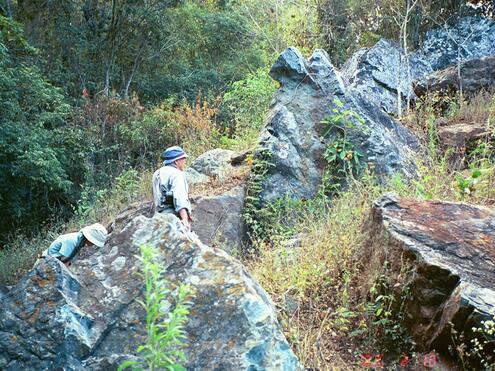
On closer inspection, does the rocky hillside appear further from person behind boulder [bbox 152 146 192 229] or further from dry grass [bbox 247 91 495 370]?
person behind boulder [bbox 152 146 192 229]

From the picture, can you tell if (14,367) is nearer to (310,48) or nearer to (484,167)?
(484,167)

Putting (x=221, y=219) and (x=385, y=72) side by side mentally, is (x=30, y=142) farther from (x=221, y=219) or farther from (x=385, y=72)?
(x=385, y=72)

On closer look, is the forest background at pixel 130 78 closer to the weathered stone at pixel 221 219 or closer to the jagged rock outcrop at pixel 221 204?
the jagged rock outcrop at pixel 221 204

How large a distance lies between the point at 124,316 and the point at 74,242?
7.21 feet

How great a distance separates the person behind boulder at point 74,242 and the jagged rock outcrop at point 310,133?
2993mm

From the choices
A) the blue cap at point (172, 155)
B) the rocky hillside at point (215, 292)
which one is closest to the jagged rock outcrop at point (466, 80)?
the rocky hillside at point (215, 292)

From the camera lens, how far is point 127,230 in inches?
148

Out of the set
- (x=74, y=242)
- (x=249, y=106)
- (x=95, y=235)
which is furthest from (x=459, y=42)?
(x=74, y=242)

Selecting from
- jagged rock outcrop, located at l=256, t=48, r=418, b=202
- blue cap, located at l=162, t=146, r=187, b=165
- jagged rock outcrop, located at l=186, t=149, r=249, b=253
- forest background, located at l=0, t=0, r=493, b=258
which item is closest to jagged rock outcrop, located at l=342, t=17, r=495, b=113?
forest background, located at l=0, t=0, r=493, b=258

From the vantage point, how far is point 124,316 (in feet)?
10.9

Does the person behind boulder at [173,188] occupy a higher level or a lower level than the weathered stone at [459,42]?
lower

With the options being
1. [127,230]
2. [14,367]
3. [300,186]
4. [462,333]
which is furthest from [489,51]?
[14,367]

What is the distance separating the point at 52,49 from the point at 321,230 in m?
11.0

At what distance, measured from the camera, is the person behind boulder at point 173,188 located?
5469 mm
